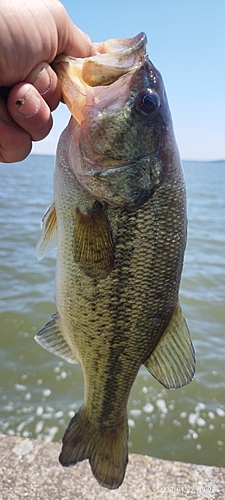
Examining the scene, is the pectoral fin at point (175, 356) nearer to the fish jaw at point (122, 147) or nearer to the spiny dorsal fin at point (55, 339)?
the spiny dorsal fin at point (55, 339)

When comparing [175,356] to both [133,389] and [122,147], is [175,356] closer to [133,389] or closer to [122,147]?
[122,147]

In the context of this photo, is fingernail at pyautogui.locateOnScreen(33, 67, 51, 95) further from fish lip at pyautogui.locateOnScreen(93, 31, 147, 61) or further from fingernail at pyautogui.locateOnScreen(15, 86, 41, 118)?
fish lip at pyautogui.locateOnScreen(93, 31, 147, 61)

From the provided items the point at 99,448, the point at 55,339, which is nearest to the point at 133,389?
the point at 99,448

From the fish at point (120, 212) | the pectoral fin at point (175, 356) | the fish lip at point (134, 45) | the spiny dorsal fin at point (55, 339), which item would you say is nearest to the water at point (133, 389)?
the spiny dorsal fin at point (55, 339)

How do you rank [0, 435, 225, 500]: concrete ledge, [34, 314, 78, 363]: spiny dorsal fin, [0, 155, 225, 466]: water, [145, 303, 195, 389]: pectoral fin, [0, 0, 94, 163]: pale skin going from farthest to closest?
[0, 155, 225, 466]: water
[0, 435, 225, 500]: concrete ledge
[34, 314, 78, 363]: spiny dorsal fin
[145, 303, 195, 389]: pectoral fin
[0, 0, 94, 163]: pale skin

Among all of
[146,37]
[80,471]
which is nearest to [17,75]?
[146,37]

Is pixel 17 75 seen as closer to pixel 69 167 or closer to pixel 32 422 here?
pixel 69 167

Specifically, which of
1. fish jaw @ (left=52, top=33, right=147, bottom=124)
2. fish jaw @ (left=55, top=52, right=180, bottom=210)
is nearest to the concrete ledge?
fish jaw @ (left=55, top=52, right=180, bottom=210)
